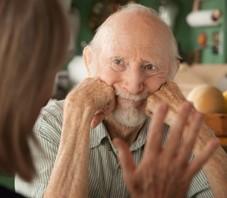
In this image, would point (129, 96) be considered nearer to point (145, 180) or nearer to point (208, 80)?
point (145, 180)

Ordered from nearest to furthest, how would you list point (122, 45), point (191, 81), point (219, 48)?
point (122, 45) → point (191, 81) → point (219, 48)

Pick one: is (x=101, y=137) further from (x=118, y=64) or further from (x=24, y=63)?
(x=24, y=63)

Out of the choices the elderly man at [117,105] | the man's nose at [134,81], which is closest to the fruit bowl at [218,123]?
the elderly man at [117,105]

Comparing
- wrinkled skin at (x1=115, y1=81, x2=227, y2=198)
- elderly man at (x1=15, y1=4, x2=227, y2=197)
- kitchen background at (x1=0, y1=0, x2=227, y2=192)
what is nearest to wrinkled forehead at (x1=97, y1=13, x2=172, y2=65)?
elderly man at (x1=15, y1=4, x2=227, y2=197)

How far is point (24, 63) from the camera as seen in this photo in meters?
0.80

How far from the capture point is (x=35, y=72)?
2.66 ft

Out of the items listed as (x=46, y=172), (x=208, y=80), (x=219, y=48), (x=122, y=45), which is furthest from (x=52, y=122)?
(x=219, y=48)

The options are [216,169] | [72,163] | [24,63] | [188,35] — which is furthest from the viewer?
[188,35]

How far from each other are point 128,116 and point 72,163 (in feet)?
0.85

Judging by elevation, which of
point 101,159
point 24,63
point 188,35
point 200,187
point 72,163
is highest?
point 24,63

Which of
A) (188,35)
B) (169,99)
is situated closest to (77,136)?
(169,99)

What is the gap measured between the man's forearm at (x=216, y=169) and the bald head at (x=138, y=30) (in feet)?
0.83

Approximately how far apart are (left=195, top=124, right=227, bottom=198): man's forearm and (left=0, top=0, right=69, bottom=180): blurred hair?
68cm

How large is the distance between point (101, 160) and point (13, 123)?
732 millimetres
